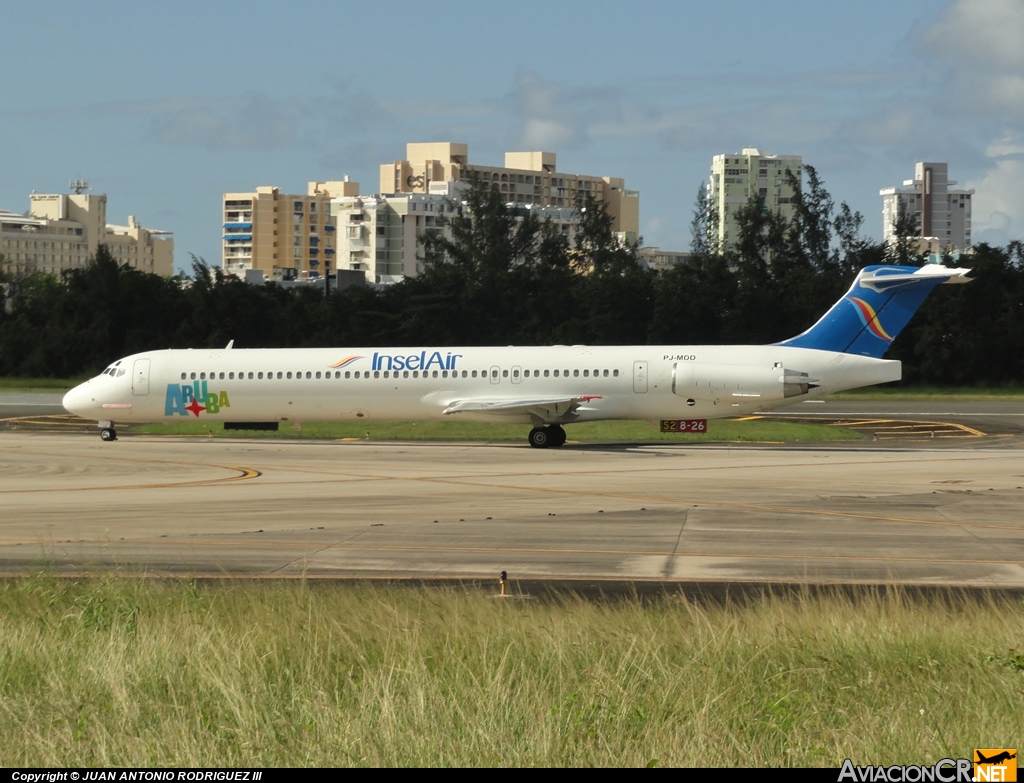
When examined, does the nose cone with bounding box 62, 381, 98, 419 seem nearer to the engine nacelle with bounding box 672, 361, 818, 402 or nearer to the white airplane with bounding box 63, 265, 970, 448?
the white airplane with bounding box 63, 265, 970, 448

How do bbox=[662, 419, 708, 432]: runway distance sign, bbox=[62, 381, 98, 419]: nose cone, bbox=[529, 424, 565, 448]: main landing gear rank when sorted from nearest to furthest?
1. bbox=[529, 424, 565, 448]: main landing gear
2. bbox=[662, 419, 708, 432]: runway distance sign
3. bbox=[62, 381, 98, 419]: nose cone

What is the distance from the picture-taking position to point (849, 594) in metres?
13.5

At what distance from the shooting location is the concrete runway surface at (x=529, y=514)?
52.3 ft

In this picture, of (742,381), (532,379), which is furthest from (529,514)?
(532,379)

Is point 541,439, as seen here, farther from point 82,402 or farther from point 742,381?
point 82,402

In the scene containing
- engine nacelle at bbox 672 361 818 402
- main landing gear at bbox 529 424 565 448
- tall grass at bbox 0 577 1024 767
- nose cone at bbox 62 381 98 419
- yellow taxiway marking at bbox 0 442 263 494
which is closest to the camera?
tall grass at bbox 0 577 1024 767

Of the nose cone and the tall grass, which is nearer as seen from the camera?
the tall grass

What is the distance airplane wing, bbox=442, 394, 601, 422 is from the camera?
119 ft

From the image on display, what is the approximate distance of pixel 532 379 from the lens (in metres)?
37.3

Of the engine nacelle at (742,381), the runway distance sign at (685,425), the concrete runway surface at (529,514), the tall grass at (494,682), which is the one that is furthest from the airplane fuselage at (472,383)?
the tall grass at (494,682)

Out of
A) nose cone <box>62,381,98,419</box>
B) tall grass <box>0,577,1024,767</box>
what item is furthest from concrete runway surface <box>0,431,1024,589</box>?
nose cone <box>62,381,98,419</box>

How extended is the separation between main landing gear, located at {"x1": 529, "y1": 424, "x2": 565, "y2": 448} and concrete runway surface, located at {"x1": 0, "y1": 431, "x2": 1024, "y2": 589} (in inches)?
83.4

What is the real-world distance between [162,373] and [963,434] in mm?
25193

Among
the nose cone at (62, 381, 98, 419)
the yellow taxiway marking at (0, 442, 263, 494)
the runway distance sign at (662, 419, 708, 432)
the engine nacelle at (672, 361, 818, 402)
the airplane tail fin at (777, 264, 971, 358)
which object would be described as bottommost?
the yellow taxiway marking at (0, 442, 263, 494)
